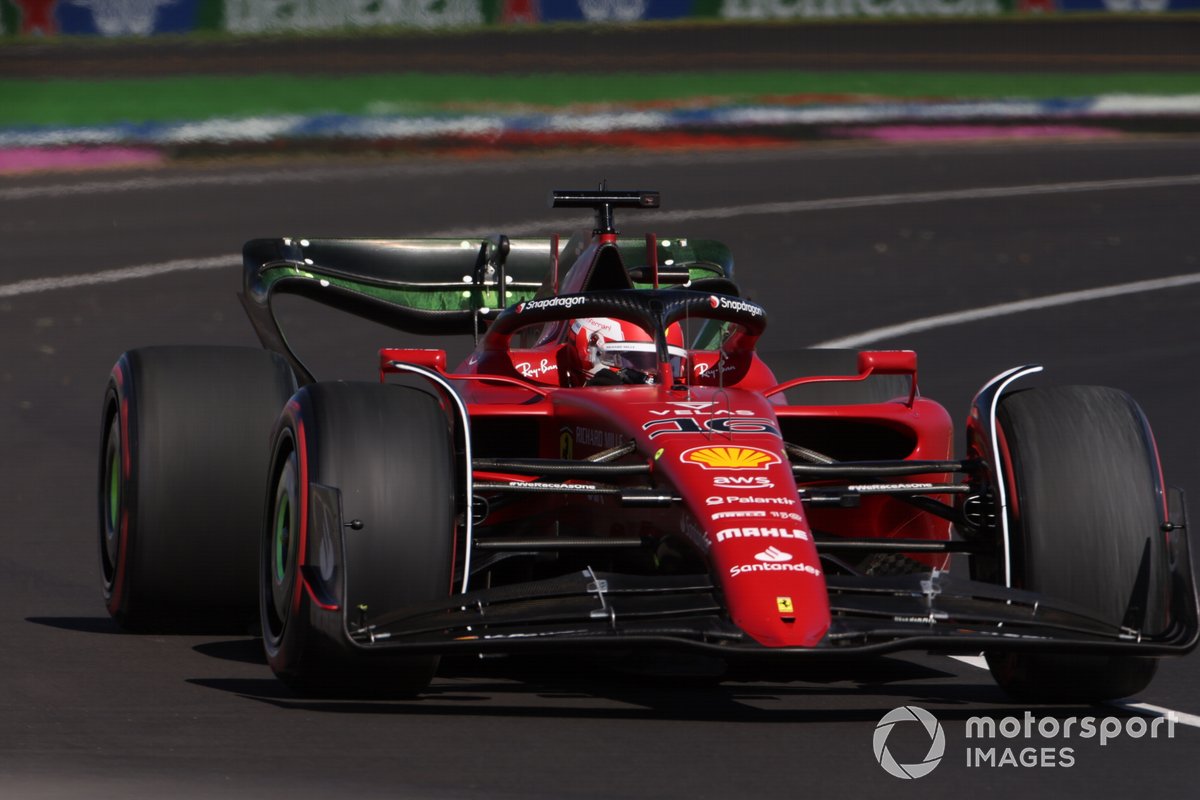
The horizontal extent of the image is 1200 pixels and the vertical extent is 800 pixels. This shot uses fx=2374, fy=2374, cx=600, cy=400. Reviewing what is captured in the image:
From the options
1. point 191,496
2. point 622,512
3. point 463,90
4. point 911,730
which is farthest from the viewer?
point 463,90

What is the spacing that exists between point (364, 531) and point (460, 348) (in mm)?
10842

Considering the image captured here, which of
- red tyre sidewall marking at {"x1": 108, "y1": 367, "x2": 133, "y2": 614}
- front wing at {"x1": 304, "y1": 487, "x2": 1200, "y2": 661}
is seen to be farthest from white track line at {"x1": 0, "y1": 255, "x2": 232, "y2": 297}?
front wing at {"x1": 304, "y1": 487, "x2": 1200, "y2": 661}

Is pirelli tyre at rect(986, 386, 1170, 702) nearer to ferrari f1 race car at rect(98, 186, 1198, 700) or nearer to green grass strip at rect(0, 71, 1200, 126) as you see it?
ferrari f1 race car at rect(98, 186, 1198, 700)

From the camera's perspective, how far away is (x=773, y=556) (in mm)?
6891

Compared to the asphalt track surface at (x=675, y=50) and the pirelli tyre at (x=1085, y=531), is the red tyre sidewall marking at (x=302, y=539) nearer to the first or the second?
the pirelli tyre at (x=1085, y=531)

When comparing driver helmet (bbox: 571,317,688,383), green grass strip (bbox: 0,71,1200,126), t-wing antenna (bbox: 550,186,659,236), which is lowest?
driver helmet (bbox: 571,317,688,383)

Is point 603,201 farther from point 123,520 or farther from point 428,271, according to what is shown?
point 123,520

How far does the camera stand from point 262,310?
10.8 metres

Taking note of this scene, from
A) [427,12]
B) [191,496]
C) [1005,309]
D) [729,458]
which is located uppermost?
[427,12]

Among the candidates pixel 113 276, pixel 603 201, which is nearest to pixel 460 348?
pixel 113 276

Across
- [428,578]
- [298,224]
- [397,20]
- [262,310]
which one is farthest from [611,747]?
[397,20]

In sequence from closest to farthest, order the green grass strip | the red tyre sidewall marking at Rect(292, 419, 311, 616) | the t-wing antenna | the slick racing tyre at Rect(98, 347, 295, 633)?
1. the red tyre sidewall marking at Rect(292, 419, 311, 616)
2. the slick racing tyre at Rect(98, 347, 295, 633)
3. the t-wing antenna
4. the green grass strip

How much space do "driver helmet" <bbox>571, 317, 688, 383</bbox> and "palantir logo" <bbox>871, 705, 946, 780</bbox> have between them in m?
1.81

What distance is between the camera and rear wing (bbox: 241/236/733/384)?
1120cm
